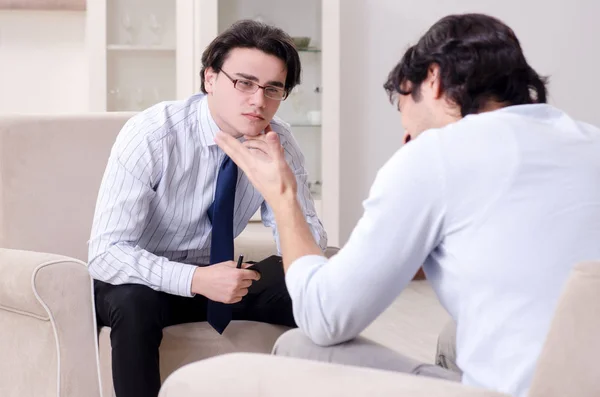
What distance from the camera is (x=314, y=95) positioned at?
163 inches

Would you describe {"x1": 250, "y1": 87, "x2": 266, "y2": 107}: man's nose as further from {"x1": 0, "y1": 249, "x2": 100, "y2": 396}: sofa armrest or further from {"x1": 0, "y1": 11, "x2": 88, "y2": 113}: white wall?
{"x1": 0, "y1": 11, "x2": 88, "y2": 113}: white wall

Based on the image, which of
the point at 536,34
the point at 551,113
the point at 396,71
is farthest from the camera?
the point at 536,34

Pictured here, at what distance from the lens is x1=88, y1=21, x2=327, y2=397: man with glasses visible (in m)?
1.86

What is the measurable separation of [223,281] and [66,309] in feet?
1.11

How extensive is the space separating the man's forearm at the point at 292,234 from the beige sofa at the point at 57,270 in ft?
2.03

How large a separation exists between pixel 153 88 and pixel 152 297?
2367mm

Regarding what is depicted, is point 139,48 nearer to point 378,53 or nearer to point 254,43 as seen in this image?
point 378,53

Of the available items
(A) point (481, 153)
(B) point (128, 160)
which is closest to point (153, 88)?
(B) point (128, 160)

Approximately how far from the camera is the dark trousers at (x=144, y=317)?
173 cm

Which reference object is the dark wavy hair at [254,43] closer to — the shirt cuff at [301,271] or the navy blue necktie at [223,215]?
the navy blue necktie at [223,215]

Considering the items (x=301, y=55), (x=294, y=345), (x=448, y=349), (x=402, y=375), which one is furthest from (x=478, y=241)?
(x=301, y=55)

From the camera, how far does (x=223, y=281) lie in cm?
183

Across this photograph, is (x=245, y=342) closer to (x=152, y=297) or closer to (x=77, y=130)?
(x=152, y=297)

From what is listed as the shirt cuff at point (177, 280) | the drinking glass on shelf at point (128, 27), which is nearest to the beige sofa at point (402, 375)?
the shirt cuff at point (177, 280)
